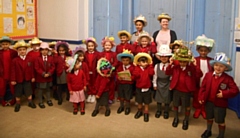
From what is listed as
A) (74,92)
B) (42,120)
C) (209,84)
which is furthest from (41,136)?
(209,84)

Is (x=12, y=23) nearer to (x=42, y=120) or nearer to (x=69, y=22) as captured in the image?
(x=69, y=22)

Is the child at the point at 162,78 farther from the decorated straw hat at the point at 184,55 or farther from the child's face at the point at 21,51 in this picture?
the child's face at the point at 21,51

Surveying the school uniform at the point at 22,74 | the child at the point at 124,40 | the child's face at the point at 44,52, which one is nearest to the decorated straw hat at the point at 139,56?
the child at the point at 124,40

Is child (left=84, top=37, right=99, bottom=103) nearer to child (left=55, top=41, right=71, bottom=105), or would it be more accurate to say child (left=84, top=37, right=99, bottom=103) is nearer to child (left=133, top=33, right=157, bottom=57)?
child (left=55, top=41, right=71, bottom=105)

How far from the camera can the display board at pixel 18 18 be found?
493cm

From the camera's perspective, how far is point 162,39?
4.45 meters

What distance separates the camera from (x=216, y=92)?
3.11 m

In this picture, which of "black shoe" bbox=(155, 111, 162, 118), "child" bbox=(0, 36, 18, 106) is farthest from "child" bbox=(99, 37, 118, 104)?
"child" bbox=(0, 36, 18, 106)

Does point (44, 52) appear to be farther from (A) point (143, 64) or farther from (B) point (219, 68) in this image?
(B) point (219, 68)

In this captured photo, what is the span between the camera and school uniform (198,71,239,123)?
3055 mm

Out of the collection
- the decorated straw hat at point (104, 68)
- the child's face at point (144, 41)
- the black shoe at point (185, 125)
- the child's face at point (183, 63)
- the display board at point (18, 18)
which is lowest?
the black shoe at point (185, 125)

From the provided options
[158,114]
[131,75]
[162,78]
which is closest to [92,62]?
[131,75]

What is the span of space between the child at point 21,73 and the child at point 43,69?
0.36 feet

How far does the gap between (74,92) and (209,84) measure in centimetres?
193
